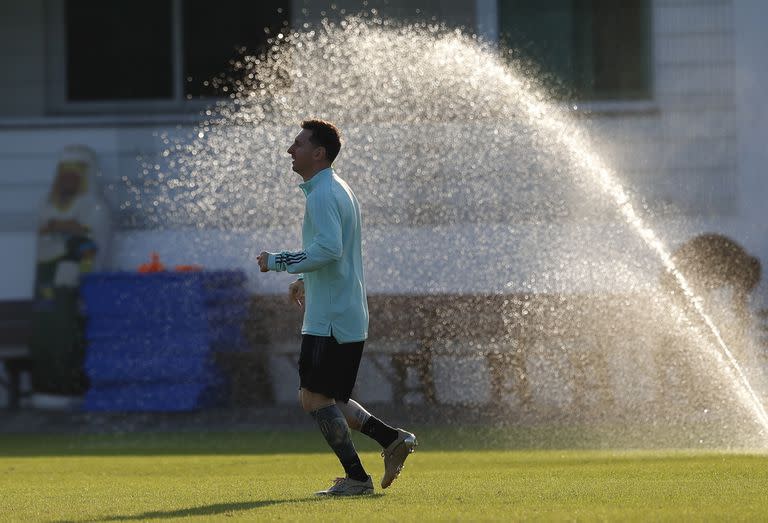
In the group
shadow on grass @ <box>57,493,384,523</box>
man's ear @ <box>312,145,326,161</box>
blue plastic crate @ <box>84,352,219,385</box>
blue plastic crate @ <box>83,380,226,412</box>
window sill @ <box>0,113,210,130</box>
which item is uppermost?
window sill @ <box>0,113,210,130</box>

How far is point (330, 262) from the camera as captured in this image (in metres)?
6.95

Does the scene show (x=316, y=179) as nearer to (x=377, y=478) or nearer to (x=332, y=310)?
(x=332, y=310)

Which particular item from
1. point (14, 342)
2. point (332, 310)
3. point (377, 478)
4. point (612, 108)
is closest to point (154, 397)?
point (14, 342)

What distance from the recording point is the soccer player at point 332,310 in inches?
273

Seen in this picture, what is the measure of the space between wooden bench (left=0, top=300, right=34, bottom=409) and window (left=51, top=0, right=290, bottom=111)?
7.36ft

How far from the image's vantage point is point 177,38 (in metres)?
17.0

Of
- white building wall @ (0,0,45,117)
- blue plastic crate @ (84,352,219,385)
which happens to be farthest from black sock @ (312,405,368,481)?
white building wall @ (0,0,45,117)

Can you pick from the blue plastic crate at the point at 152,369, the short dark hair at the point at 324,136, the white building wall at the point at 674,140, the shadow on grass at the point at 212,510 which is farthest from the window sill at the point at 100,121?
the shadow on grass at the point at 212,510

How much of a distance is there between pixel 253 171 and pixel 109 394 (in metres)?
2.53

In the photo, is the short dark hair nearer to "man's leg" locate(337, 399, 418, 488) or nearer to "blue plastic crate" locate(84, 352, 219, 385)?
"man's leg" locate(337, 399, 418, 488)

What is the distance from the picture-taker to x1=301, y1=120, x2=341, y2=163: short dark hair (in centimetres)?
711

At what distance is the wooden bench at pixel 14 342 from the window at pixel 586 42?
5.60m

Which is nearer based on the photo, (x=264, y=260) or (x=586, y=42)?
(x=264, y=260)

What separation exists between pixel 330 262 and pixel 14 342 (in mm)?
9806
